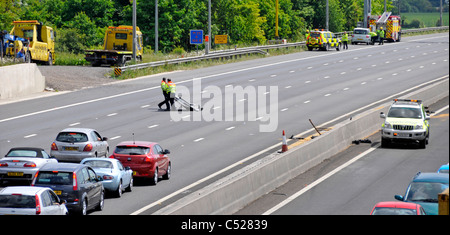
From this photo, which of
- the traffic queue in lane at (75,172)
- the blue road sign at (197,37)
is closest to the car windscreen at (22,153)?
the traffic queue in lane at (75,172)

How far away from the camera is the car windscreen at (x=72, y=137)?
27.9 m

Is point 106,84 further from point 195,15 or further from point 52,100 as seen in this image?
point 195,15

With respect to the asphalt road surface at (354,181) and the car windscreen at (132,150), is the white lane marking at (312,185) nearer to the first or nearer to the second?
the asphalt road surface at (354,181)

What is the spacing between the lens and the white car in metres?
90.3

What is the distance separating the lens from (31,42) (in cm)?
5856

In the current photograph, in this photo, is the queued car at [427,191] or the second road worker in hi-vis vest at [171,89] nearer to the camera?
the queued car at [427,191]

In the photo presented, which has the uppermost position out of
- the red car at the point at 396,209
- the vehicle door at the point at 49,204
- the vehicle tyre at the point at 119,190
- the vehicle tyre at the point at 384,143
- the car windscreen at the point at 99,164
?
the red car at the point at 396,209

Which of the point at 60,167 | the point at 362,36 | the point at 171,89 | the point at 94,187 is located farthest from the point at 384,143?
the point at 362,36

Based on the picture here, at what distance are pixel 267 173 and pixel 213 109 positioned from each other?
20.2m

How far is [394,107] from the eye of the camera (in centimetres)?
3488

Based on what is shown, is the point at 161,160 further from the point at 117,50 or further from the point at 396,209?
the point at 117,50

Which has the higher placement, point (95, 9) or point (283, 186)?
point (95, 9)

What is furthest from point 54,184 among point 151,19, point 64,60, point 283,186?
point 151,19

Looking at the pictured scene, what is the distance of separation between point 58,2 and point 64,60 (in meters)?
35.6
